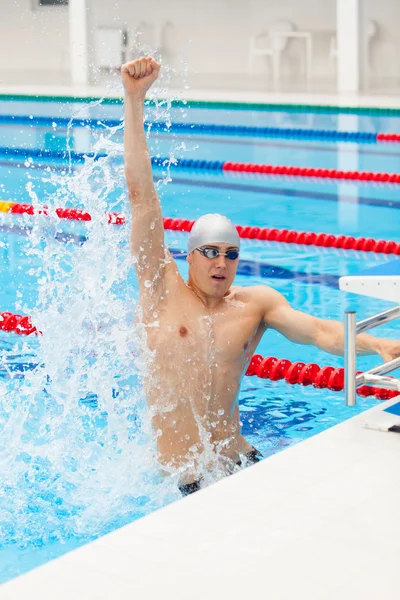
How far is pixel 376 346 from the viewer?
2715 millimetres

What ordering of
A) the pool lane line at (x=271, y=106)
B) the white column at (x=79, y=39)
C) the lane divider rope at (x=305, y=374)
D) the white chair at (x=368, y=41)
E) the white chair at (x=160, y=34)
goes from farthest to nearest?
the white chair at (x=160, y=34)
the white column at (x=79, y=39)
the white chair at (x=368, y=41)
the pool lane line at (x=271, y=106)
the lane divider rope at (x=305, y=374)

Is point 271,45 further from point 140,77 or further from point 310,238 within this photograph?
point 140,77

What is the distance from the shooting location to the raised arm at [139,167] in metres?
2.75

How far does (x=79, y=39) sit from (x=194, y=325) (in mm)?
15837

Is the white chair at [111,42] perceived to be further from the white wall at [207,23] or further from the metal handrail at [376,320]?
the metal handrail at [376,320]

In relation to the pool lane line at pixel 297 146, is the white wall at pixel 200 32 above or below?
above

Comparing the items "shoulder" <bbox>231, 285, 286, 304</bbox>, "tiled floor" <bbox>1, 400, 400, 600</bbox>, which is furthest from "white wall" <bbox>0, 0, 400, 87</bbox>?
"tiled floor" <bbox>1, 400, 400, 600</bbox>

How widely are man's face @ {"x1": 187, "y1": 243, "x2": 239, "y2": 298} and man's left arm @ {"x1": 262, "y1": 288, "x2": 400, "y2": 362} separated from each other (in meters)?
0.15

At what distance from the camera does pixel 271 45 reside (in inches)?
688

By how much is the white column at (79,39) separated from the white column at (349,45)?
478 centimetres

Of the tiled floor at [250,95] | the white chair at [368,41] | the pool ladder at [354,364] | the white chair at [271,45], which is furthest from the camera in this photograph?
the white chair at [271,45]

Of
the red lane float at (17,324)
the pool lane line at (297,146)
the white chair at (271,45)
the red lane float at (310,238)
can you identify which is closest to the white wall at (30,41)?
the white chair at (271,45)

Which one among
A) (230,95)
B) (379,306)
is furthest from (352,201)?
(230,95)

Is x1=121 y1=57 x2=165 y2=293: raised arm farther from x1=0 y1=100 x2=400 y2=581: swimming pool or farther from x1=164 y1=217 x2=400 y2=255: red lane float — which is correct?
x1=164 y1=217 x2=400 y2=255: red lane float
